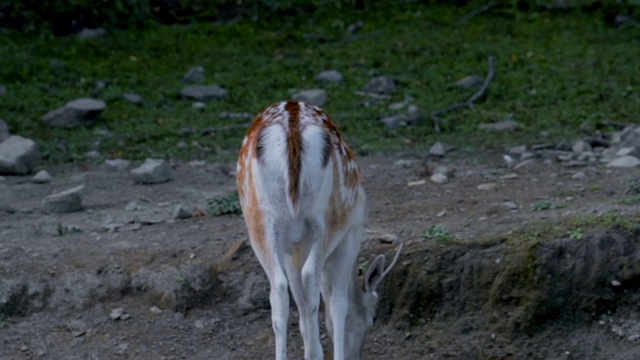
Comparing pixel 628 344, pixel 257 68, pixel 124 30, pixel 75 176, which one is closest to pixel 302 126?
pixel 628 344

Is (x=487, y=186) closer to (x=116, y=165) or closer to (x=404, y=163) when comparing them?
(x=404, y=163)

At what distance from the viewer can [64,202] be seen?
8156 mm

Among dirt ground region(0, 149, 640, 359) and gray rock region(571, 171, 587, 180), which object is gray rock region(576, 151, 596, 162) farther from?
dirt ground region(0, 149, 640, 359)

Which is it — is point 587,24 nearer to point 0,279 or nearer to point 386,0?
point 386,0

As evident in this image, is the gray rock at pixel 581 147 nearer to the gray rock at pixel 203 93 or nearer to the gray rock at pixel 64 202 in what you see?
the gray rock at pixel 203 93

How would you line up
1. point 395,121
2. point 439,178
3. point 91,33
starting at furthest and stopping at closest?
point 91,33 → point 395,121 → point 439,178

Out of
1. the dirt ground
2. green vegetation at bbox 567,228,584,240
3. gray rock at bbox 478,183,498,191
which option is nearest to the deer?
the dirt ground

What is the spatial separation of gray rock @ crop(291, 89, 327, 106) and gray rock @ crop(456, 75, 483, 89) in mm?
1283

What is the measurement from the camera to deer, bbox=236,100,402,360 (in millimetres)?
5438

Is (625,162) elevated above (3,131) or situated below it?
above

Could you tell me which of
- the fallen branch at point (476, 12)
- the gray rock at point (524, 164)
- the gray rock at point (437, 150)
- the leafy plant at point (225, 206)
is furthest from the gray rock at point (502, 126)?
the fallen branch at point (476, 12)

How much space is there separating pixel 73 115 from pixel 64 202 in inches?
101

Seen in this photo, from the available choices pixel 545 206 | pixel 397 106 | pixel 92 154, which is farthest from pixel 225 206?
pixel 397 106

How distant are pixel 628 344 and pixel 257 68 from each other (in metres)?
6.17
